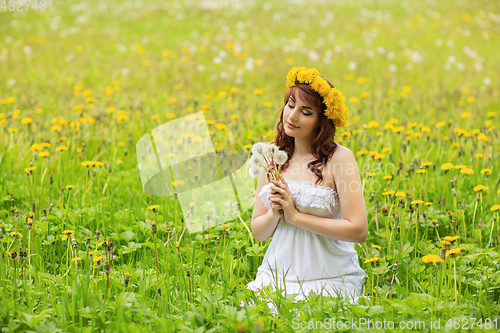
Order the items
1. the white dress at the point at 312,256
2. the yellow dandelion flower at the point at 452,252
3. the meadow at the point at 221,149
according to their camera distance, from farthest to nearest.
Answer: the white dress at the point at 312,256 < the meadow at the point at 221,149 < the yellow dandelion flower at the point at 452,252

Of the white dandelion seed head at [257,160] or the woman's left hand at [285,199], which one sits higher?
the white dandelion seed head at [257,160]

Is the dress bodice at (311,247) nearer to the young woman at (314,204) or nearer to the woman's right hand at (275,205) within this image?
the young woman at (314,204)

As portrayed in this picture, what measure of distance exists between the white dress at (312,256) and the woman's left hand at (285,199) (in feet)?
0.34

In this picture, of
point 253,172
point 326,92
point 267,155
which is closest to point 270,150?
point 267,155

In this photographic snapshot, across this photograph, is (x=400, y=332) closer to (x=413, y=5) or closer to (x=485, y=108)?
(x=485, y=108)

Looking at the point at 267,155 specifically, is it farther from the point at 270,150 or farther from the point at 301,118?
the point at 301,118

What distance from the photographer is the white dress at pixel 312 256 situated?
2236 mm

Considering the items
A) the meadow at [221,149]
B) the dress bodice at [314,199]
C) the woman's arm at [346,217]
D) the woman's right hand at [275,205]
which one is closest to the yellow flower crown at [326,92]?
the woman's arm at [346,217]

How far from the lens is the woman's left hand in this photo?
2127 millimetres

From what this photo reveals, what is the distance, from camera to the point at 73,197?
339 cm

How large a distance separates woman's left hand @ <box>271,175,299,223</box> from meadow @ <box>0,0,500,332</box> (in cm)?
41

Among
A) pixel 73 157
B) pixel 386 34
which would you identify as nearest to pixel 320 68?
pixel 386 34

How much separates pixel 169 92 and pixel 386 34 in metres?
6.93

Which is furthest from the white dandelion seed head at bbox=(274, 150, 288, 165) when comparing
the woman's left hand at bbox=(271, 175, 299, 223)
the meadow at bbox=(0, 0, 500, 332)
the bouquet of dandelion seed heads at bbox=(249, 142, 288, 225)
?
the meadow at bbox=(0, 0, 500, 332)
